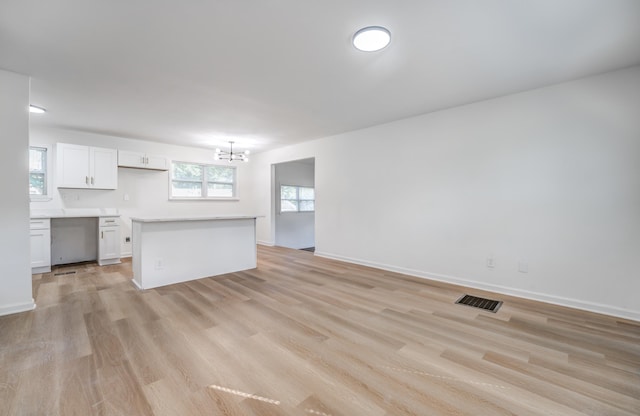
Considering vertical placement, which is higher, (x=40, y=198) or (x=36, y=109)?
(x=36, y=109)

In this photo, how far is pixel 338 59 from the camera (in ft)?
8.43

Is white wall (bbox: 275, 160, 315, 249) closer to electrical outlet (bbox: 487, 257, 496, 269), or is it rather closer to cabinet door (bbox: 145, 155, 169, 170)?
cabinet door (bbox: 145, 155, 169, 170)

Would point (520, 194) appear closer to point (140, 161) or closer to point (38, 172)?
point (140, 161)

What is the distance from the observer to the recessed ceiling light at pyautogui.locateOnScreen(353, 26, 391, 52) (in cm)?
212

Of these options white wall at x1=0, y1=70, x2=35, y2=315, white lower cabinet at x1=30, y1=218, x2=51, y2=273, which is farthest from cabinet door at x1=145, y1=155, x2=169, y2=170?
white wall at x1=0, y1=70, x2=35, y2=315

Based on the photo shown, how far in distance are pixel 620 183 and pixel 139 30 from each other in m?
4.76

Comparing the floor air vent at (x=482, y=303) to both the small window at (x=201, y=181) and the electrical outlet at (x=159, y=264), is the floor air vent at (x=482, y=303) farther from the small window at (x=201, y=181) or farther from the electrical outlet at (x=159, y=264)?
the small window at (x=201, y=181)

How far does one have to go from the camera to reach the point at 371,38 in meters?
2.20

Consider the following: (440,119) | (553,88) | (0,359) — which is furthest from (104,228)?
(553,88)

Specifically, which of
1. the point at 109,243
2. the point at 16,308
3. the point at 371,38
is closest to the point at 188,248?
the point at 16,308

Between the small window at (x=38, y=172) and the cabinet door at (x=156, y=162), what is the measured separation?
5.15 feet

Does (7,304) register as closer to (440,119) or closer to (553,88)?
(440,119)

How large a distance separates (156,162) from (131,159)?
46 cm

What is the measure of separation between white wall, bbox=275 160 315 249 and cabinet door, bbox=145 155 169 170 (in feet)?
8.85
